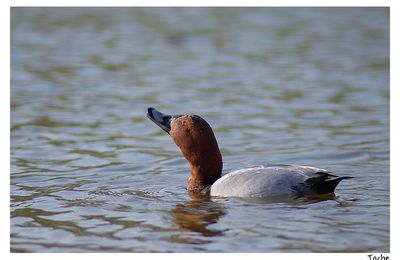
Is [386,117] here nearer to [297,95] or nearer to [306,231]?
[297,95]

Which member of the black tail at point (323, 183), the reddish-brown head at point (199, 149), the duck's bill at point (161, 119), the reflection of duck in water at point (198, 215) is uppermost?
the duck's bill at point (161, 119)

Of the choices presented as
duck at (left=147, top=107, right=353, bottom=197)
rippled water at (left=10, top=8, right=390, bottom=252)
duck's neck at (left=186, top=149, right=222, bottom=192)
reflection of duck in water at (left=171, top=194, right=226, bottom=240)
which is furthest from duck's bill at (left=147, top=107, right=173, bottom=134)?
reflection of duck in water at (left=171, top=194, right=226, bottom=240)

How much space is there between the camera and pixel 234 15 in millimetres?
21281

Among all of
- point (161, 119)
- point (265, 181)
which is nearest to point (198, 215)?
point (265, 181)

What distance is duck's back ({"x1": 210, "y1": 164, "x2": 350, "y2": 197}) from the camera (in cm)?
807

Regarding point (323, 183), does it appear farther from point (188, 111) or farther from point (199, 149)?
point (188, 111)

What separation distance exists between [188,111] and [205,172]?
13.8ft

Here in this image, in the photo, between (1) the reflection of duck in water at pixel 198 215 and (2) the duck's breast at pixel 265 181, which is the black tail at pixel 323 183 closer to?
(2) the duck's breast at pixel 265 181

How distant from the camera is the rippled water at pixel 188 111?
711 cm

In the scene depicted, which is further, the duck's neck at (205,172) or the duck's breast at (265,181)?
the duck's neck at (205,172)

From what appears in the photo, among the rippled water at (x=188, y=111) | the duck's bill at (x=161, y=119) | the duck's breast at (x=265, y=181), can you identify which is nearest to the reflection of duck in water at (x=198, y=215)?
the rippled water at (x=188, y=111)

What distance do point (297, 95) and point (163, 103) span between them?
2385 millimetres

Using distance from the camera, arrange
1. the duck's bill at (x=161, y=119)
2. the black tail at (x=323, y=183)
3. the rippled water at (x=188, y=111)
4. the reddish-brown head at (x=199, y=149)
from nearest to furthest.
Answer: the rippled water at (x=188, y=111) → the black tail at (x=323, y=183) → the reddish-brown head at (x=199, y=149) → the duck's bill at (x=161, y=119)
